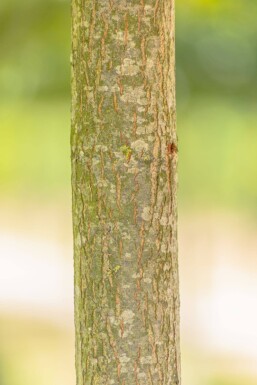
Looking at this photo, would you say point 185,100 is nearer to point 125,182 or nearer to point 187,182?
point 187,182

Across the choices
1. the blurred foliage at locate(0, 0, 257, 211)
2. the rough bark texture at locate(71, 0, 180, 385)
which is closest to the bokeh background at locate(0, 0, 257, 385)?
the blurred foliage at locate(0, 0, 257, 211)

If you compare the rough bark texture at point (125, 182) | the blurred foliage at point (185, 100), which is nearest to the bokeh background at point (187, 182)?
the blurred foliage at point (185, 100)

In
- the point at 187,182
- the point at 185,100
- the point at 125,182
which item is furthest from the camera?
the point at 187,182

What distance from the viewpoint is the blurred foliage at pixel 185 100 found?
14.1 ft

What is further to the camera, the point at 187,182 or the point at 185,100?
the point at 187,182

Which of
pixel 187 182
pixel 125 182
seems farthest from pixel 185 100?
pixel 125 182

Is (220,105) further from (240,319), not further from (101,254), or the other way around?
(101,254)

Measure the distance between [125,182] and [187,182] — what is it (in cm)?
440

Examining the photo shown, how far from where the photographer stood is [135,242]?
4.31 ft

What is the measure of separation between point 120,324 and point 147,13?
0.50 meters

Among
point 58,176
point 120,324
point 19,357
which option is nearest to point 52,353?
point 19,357

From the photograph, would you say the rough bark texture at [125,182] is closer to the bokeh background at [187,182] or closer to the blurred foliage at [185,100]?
the bokeh background at [187,182]

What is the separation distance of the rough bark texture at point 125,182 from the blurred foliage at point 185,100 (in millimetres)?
2286

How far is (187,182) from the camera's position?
5.69 m
